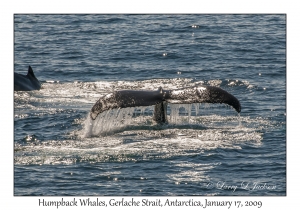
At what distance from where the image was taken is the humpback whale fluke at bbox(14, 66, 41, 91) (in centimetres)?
2180

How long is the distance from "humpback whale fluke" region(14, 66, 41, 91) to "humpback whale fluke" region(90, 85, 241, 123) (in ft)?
21.4

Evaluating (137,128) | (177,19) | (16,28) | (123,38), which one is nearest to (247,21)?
(177,19)

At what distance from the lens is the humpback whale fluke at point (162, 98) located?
15.6m

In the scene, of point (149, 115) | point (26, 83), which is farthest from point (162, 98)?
point (26, 83)

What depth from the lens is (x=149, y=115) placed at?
61.1 ft

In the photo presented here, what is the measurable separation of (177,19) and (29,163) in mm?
22363

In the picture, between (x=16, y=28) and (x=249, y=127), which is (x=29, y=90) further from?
(x=16, y=28)

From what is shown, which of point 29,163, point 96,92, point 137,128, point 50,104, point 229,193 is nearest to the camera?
point 229,193

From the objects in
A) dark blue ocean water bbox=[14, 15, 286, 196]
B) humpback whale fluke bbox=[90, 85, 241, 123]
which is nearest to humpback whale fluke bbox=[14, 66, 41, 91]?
dark blue ocean water bbox=[14, 15, 286, 196]

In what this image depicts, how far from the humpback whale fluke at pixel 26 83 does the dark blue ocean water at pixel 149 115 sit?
364 millimetres

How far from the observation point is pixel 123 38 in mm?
31391

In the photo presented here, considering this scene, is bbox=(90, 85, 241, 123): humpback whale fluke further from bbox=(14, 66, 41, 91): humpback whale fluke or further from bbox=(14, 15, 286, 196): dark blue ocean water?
bbox=(14, 66, 41, 91): humpback whale fluke

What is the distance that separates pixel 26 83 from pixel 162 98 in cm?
707

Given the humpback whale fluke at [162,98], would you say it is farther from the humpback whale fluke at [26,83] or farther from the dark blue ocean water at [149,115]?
the humpback whale fluke at [26,83]
